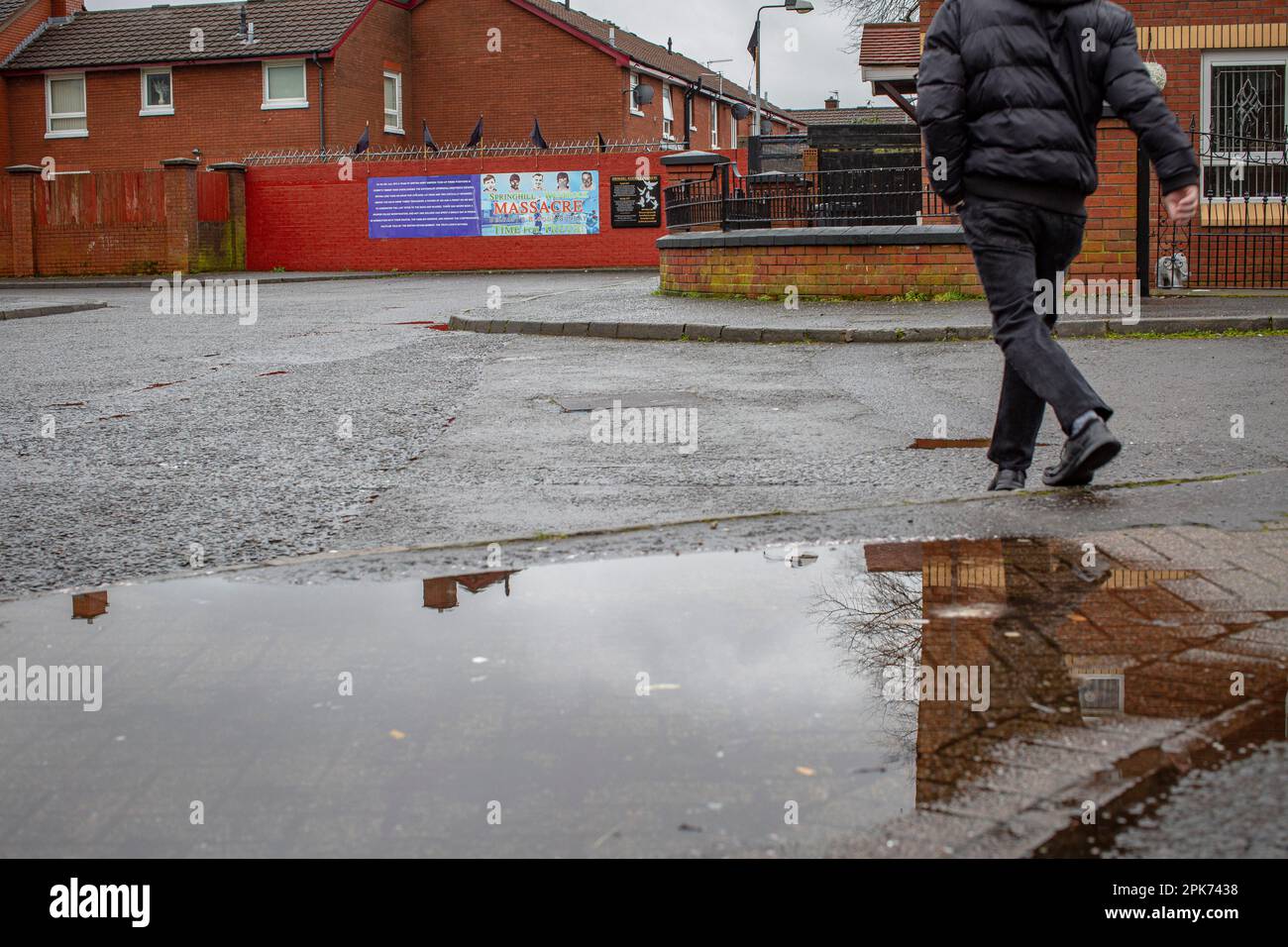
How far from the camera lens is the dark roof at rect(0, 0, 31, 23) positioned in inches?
1601

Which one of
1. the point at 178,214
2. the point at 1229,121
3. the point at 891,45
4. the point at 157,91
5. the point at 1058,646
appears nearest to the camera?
the point at 1058,646

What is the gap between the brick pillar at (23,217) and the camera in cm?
3409

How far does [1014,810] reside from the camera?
2605 millimetres

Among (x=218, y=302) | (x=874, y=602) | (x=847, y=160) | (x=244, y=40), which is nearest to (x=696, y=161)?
(x=847, y=160)

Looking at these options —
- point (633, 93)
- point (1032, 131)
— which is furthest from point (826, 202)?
point (633, 93)

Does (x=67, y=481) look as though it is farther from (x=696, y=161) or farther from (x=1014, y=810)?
(x=696, y=161)

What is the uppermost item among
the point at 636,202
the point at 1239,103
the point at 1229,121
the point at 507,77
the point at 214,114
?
the point at 507,77

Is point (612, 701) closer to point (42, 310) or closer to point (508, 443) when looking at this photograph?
point (508, 443)

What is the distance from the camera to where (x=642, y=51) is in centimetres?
4700

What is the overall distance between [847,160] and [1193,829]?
73.1 feet

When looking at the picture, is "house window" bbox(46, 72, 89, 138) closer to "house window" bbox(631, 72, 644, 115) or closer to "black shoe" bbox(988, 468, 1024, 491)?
"house window" bbox(631, 72, 644, 115)

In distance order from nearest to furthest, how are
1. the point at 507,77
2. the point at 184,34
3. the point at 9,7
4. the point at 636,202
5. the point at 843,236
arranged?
1. the point at 843,236
2. the point at 636,202
3. the point at 184,34
4. the point at 9,7
5. the point at 507,77

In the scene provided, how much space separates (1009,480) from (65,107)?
40732 mm

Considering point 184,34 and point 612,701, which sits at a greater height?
point 184,34
